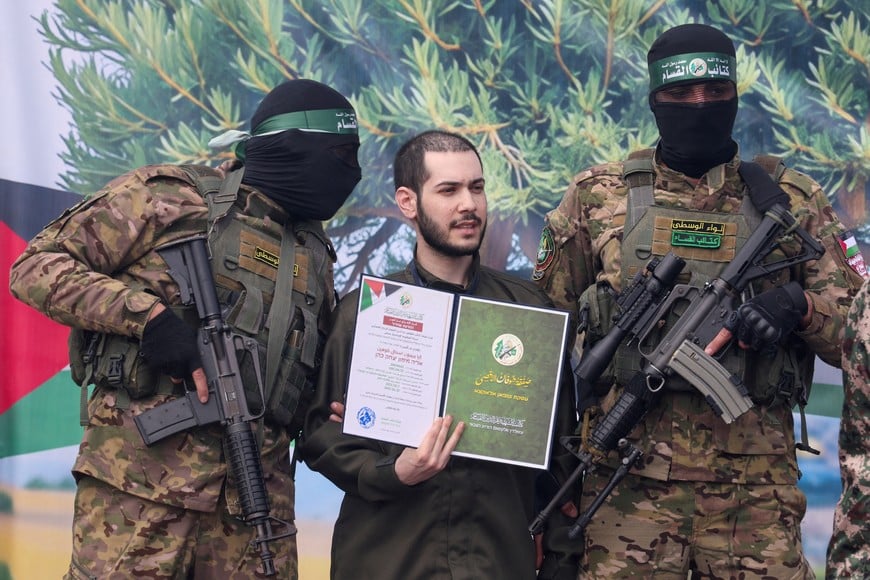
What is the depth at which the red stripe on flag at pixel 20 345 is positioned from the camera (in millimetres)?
4123

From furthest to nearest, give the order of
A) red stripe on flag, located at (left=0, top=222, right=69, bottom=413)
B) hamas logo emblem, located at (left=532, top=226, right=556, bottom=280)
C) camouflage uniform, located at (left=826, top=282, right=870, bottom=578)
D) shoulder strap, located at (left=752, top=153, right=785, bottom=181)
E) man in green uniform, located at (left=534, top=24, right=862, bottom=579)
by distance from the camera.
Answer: red stripe on flag, located at (left=0, top=222, right=69, bottom=413) → hamas logo emblem, located at (left=532, top=226, right=556, bottom=280) → shoulder strap, located at (left=752, top=153, right=785, bottom=181) → man in green uniform, located at (left=534, top=24, right=862, bottom=579) → camouflage uniform, located at (left=826, top=282, right=870, bottom=578)

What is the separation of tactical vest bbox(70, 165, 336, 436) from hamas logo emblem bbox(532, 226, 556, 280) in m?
0.64

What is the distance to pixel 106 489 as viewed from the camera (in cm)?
286

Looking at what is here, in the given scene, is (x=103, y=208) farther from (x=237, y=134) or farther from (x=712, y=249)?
(x=712, y=249)

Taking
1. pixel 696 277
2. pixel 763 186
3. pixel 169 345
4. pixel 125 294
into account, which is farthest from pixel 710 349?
pixel 125 294

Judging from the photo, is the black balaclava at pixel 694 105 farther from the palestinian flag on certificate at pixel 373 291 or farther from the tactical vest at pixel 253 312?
the tactical vest at pixel 253 312

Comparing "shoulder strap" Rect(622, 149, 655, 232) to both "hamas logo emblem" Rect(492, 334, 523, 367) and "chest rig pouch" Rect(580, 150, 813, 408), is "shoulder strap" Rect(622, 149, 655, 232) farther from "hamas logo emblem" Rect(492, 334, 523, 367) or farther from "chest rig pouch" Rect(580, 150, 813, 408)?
"hamas logo emblem" Rect(492, 334, 523, 367)

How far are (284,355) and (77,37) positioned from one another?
74.3 inches

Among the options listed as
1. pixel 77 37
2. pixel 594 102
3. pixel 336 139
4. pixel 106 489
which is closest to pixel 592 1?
pixel 594 102

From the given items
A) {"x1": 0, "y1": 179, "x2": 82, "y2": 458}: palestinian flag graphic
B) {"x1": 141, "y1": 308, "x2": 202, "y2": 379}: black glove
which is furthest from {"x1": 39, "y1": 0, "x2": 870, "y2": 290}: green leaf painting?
{"x1": 141, "y1": 308, "x2": 202, "y2": 379}: black glove

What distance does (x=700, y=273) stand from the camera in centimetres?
297

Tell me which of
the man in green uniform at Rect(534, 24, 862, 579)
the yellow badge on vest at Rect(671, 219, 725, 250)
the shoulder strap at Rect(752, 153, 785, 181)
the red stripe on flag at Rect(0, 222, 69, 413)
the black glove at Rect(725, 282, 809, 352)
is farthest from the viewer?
the red stripe on flag at Rect(0, 222, 69, 413)

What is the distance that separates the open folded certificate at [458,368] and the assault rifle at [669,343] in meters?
0.23

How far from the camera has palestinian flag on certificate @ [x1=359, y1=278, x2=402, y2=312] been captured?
2676mm
